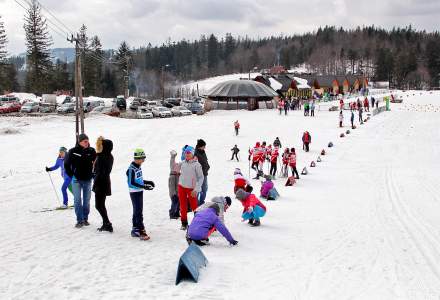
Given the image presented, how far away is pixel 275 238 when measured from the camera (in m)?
9.41

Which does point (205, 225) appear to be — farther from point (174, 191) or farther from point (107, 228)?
point (174, 191)

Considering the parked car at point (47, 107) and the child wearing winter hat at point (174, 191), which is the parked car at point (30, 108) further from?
the child wearing winter hat at point (174, 191)

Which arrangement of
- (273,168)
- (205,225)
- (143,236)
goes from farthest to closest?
(273,168) < (143,236) < (205,225)

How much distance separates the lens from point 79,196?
930 cm

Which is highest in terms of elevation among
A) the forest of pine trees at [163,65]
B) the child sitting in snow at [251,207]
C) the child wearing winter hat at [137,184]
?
the forest of pine trees at [163,65]

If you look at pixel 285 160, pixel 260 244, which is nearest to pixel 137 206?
pixel 260 244

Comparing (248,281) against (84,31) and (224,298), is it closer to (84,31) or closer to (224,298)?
(224,298)

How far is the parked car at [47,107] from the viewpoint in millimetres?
51406

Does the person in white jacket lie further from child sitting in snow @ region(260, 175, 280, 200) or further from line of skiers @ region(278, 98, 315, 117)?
line of skiers @ region(278, 98, 315, 117)

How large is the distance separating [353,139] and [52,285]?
93.5 ft

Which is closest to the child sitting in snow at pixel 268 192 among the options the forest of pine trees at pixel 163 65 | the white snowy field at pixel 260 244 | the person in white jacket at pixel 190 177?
the white snowy field at pixel 260 244

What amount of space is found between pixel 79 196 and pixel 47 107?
46.5 m

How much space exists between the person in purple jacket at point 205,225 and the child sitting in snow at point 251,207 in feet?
5.99

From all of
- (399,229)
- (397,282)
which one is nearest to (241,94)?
(399,229)
